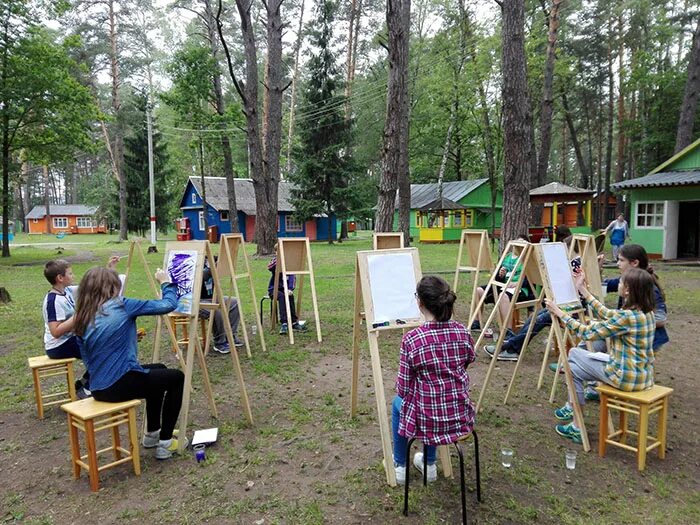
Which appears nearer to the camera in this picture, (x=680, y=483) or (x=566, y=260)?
(x=680, y=483)

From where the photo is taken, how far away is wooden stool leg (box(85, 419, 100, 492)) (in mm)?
3275

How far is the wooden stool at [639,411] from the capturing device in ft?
11.5

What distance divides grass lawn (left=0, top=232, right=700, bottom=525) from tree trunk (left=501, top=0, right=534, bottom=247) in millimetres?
4136

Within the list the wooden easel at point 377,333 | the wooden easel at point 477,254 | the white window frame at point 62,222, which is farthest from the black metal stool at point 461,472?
the white window frame at point 62,222

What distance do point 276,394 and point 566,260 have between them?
323 cm

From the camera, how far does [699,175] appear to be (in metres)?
16.3

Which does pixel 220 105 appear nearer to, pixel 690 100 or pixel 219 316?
pixel 219 316

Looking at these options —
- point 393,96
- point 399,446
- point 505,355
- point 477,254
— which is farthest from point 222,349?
point 393,96

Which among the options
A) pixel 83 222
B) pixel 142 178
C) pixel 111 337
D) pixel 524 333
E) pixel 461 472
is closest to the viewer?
pixel 461 472

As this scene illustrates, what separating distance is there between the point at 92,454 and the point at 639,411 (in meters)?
3.91

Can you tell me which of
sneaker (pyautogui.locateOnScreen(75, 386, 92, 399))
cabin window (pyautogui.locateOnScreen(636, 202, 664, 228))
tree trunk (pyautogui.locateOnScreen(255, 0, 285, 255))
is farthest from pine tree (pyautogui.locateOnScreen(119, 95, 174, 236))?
sneaker (pyautogui.locateOnScreen(75, 386, 92, 399))

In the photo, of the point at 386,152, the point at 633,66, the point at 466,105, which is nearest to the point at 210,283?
the point at 386,152

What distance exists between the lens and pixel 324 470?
3.61 m

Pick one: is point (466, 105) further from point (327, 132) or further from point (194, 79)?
point (194, 79)
